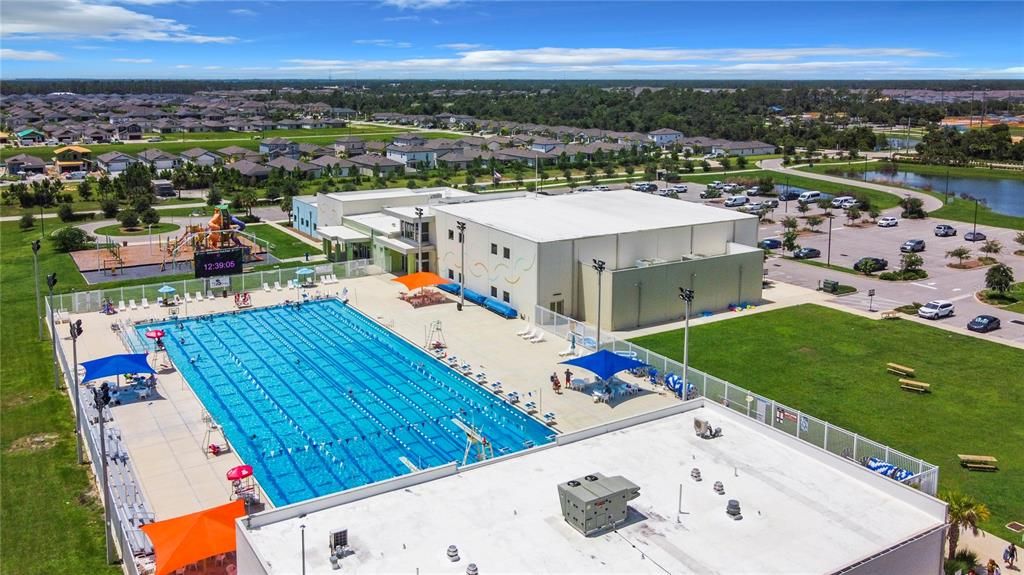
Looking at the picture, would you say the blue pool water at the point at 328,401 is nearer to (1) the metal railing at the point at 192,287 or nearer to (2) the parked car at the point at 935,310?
(1) the metal railing at the point at 192,287

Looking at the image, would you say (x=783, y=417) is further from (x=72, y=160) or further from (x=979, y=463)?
(x=72, y=160)

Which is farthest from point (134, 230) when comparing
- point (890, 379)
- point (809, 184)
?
point (809, 184)

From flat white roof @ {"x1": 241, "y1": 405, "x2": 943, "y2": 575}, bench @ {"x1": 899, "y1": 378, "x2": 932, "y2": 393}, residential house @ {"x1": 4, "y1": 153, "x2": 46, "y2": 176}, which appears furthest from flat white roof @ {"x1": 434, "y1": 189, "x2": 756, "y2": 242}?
residential house @ {"x1": 4, "y1": 153, "x2": 46, "y2": 176}

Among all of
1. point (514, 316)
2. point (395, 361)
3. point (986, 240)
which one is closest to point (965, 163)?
point (986, 240)

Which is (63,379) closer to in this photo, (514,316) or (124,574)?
(124,574)

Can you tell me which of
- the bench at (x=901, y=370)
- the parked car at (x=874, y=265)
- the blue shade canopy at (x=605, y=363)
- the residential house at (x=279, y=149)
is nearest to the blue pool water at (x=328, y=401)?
the blue shade canopy at (x=605, y=363)

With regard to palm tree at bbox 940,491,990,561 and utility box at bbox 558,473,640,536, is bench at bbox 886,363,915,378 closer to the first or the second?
palm tree at bbox 940,491,990,561

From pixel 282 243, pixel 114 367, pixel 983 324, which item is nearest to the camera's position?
pixel 114 367
